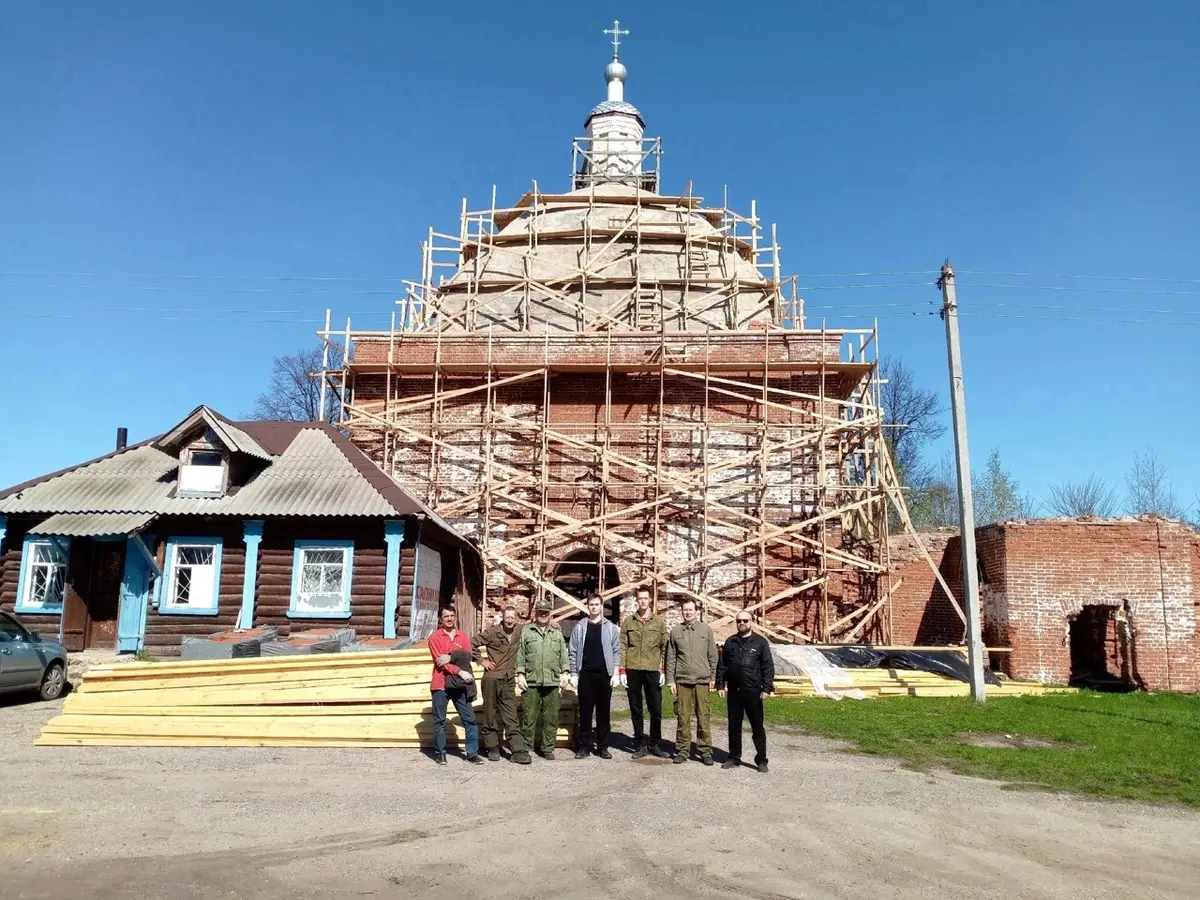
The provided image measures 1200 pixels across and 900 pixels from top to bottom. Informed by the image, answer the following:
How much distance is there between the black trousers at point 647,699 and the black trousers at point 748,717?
0.82 m

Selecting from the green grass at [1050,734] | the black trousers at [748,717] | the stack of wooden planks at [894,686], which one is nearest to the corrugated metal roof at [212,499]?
the stack of wooden planks at [894,686]

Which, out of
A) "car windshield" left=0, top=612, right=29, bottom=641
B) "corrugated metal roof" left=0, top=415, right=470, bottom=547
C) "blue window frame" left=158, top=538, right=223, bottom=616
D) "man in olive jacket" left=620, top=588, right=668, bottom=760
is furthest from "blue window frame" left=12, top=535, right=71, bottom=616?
"man in olive jacket" left=620, top=588, right=668, bottom=760

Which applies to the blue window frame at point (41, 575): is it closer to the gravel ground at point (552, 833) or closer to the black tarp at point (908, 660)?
the gravel ground at point (552, 833)

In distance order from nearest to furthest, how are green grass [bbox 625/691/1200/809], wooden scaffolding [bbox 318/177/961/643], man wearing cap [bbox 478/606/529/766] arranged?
green grass [bbox 625/691/1200/809] → man wearing cap [bbox 478/606/529/766] → wooden scaffolding [bbox 318/177/961/643]

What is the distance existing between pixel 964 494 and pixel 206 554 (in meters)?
13.2

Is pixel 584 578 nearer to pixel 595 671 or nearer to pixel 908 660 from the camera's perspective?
pixel 908 660

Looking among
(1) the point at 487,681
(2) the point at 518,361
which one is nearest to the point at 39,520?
(2) the point at 518,361

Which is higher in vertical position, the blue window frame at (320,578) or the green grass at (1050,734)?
the blue window frame at (320,578)

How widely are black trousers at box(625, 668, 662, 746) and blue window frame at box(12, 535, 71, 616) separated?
11.9 meters

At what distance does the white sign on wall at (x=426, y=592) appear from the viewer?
16688mm

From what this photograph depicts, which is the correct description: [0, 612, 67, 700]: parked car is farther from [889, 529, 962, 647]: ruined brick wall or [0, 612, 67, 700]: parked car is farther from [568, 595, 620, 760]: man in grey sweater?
[889, 529, 962, 647]: ruined brick wall

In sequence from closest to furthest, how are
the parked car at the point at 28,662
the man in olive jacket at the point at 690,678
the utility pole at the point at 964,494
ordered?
the man in olive jacket at the point at 690,678, the parked car at the point at 28,662, the utility pole at the point at 964,494

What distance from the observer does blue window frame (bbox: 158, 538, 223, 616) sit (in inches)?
642

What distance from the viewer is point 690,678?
9727 mm
